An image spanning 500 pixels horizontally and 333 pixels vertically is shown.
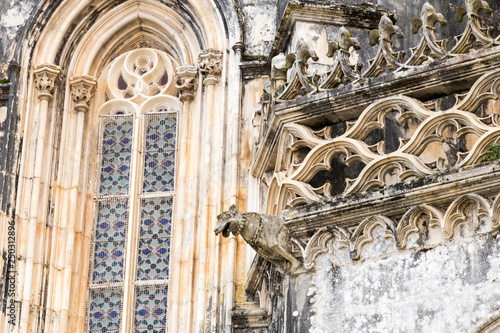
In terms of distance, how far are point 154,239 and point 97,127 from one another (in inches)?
66.7

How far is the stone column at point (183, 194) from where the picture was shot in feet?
44.9

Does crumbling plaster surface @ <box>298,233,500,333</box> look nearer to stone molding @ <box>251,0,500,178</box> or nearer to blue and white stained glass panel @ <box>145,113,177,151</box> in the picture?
stone molding @ <box>251,0,500,178</box>

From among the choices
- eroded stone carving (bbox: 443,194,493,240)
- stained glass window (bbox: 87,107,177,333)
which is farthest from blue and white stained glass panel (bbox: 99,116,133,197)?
eroded stone carving (bbox: 443,194,493,240)

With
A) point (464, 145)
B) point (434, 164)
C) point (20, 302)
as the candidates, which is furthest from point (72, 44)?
point (434, 164)

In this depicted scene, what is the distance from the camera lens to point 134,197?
1466 centimetres

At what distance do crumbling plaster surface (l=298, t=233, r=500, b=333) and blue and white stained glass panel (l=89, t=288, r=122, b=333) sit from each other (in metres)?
3.95

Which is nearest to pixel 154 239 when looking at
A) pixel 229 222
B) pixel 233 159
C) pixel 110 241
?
pixel 110 241

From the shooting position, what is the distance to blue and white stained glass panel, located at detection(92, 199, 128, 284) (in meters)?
14.3

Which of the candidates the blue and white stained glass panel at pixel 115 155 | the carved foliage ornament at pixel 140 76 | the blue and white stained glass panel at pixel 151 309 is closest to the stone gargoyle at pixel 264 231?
the blue and white stained glass panel at pixel 151 309

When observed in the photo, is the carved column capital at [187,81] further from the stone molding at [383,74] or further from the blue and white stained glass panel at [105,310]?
the stone molding at [383,74]

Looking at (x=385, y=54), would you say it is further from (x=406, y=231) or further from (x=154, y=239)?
(x=154, y=239)

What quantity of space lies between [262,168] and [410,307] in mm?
3175

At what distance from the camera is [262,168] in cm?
1262

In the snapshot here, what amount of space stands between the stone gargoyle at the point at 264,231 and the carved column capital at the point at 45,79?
4837 mm
